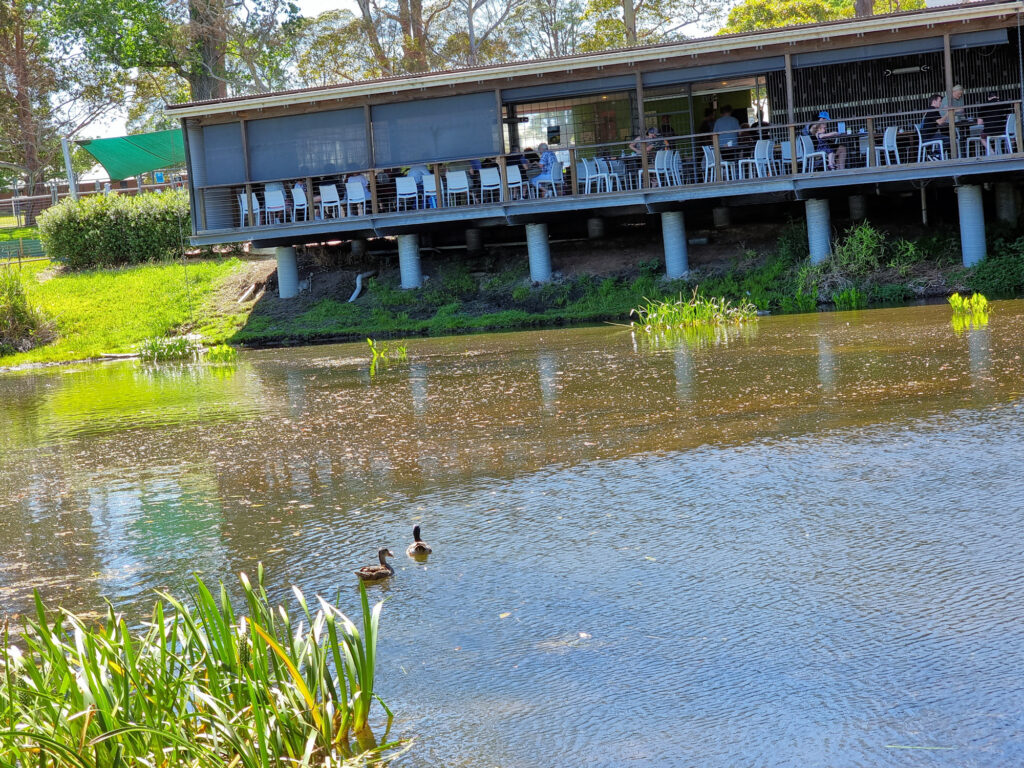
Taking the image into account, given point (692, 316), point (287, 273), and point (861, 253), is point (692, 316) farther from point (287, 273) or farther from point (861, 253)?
point (287, 273)

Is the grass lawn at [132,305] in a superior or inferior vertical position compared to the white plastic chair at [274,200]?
inferior

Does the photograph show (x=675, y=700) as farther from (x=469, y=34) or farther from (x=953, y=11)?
(x=469, y=34)

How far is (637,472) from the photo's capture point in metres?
7.48

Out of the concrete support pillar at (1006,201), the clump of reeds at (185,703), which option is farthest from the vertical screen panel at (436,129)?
the clump of reeds at (185,703)

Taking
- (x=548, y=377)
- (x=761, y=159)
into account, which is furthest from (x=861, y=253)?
(x=548, y=377)

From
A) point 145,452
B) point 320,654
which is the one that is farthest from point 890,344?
point 320,654

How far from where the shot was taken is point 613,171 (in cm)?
2105

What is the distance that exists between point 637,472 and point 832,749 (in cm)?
396

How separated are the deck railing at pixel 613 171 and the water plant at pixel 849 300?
2322 millimetres

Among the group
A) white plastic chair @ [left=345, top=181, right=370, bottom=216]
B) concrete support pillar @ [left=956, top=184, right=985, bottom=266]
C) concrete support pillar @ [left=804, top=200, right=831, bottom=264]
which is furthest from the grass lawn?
concrete support pillar @ [left=956, top=184, right=985, bottom=266]

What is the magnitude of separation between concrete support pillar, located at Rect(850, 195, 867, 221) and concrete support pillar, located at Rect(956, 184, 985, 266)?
2080 mm

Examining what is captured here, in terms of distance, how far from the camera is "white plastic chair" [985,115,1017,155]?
17.9m

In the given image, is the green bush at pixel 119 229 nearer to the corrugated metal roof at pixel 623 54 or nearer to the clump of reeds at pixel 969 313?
the corrugated metal roof at pixel 623 54

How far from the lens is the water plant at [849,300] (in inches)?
677
